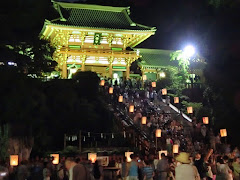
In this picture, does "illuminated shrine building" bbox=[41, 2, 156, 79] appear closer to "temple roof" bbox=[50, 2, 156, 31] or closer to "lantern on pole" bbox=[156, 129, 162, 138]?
"temple roof" bbox=[50, 2, 156, 31]

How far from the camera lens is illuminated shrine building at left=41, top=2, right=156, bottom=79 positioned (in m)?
32.5

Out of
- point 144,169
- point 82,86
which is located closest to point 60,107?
point 82,86

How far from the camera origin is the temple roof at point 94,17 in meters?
33.6

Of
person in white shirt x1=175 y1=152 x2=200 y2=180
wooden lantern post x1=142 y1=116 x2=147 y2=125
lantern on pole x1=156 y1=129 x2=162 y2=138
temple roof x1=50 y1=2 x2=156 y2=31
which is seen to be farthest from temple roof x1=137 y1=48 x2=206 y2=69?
person in white shirt x1=175 y1=152 x2=200 y2=180

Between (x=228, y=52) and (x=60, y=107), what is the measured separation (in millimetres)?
8899

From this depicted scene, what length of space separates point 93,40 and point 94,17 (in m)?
2.73

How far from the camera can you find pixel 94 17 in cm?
3578

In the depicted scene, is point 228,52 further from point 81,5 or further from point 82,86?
point 81,5

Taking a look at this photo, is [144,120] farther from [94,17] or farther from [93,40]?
[94,17]

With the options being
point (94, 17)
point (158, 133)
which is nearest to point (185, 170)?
point (158, 133)

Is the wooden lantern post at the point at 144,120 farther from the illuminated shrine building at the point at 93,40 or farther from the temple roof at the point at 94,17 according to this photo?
the temple roof at the point at 94,17

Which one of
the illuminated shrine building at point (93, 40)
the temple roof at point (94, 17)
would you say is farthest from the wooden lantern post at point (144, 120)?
the temple roof at point (94, 17)

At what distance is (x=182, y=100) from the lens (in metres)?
29.1

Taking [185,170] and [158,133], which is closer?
[185,170]
